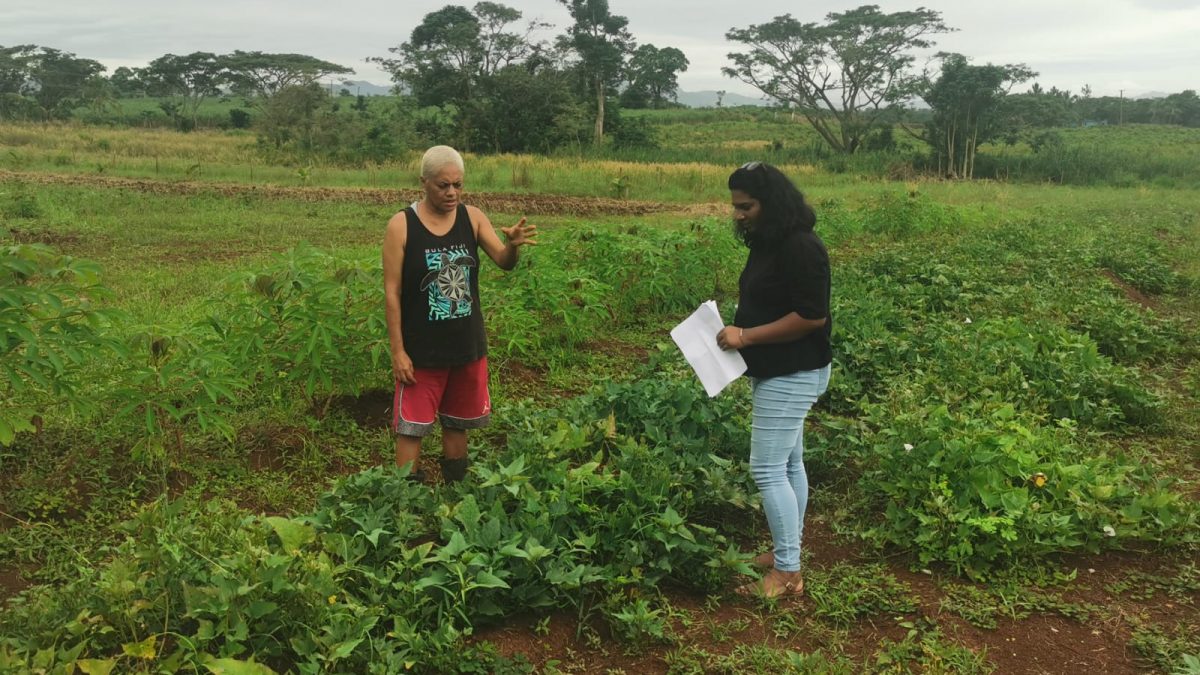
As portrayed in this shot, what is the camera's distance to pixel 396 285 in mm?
3342

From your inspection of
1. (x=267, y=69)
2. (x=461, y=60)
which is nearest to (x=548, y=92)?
(x=461, y=60)

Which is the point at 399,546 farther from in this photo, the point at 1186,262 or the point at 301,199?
the point at 301,199

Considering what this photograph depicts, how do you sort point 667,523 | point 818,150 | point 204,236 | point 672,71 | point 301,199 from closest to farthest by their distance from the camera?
point 667,523
point 204,236
point 301,199
point 818,150
point 672,71

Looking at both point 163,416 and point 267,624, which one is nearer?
point 267,624

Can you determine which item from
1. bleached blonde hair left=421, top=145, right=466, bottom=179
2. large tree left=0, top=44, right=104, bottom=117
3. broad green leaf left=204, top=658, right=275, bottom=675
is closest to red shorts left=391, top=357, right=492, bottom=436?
bleached blonde hair left=421, top=145, right=466, bottom=179

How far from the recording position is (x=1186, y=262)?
10734mm

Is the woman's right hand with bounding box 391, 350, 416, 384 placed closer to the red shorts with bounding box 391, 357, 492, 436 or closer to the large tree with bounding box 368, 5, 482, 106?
the red shorts with bounding box 391, 357, 492, 436

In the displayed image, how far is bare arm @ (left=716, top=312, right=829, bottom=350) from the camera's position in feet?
9.34

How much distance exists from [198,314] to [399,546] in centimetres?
424

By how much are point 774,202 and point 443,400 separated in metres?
1.74

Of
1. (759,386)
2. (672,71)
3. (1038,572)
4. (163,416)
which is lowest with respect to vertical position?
(1038,572)

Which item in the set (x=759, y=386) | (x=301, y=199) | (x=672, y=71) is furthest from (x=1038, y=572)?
(x=672, y=71)

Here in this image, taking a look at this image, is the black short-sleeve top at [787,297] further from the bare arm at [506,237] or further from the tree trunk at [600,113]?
the tree trunk at [600,113]

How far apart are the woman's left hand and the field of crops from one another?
0.74m
